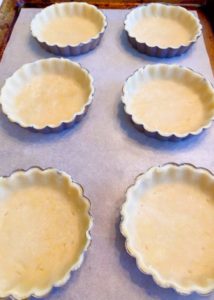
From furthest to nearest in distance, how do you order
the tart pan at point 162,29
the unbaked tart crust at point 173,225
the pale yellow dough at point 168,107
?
the tart pan at point 162,29 < the pale yellow dough at point 168,107 < the unbaked tart crust at point 173,225

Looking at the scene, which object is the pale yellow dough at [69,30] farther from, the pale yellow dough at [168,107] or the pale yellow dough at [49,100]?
the pale yellow dough at [168,107]

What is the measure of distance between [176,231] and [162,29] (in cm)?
59

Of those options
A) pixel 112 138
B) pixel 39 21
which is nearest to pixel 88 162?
pixel 112 138

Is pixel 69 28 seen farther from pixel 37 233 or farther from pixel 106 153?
pixel 37 233

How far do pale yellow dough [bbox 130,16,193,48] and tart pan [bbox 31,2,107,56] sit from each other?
104 mm

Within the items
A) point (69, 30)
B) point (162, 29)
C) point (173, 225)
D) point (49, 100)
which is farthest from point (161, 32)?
point (173, 225)

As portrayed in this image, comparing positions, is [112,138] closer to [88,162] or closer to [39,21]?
[88,162]

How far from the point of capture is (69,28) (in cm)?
93

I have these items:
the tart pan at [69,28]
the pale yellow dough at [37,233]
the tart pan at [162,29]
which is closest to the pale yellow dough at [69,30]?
the tart pan at [69,28]

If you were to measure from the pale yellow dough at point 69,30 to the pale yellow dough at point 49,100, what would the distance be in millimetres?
141

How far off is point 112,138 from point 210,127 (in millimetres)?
223

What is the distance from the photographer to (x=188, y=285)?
1.66 ft

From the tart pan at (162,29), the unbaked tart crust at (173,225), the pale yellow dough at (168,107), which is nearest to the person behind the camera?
the unbaked tart crust at (173,225)

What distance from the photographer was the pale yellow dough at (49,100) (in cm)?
75
